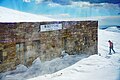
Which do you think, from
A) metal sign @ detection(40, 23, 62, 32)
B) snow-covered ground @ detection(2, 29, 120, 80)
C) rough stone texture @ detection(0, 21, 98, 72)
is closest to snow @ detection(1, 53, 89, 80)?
snow-covered ground @ detection(2, 29, 120, 80)

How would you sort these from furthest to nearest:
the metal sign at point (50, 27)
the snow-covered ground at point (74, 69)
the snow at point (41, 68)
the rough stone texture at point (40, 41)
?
1. the metal sign at point (50, 27)
2. the snow-covered ground at point (74, 69)
3. the snow at point (41, 68)
4. the rough stone texture at point (40, 41)

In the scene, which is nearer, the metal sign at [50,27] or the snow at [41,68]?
the snow at [41,68]

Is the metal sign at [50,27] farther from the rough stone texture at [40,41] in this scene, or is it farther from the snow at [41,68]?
the snow at [41,68]

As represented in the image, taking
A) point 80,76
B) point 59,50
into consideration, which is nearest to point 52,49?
point 59,50

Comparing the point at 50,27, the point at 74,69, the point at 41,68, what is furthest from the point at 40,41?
the point at 74,69

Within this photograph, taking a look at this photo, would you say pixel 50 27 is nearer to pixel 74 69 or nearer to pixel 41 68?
pixel 41 68

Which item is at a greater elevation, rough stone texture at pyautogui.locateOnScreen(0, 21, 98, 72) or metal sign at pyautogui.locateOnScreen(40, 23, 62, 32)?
metal sign at pyautogui.locateOnScreen(40, 23, 62, 32)

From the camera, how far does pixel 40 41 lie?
6461 millimetres

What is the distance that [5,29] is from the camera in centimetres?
551

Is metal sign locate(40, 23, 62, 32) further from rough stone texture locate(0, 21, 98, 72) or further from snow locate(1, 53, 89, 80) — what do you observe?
snow locate(1, 53, 89, 80)

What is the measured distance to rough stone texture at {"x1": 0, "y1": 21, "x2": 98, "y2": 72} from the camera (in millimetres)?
5574

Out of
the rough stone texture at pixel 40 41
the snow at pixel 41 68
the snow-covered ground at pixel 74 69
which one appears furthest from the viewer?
the snow-covered ground at pixel 74 69

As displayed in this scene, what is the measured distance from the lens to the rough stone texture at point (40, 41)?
5.57 m

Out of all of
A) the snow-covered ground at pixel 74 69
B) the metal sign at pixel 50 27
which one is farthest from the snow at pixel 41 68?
the metal sign at pixel 50 27
